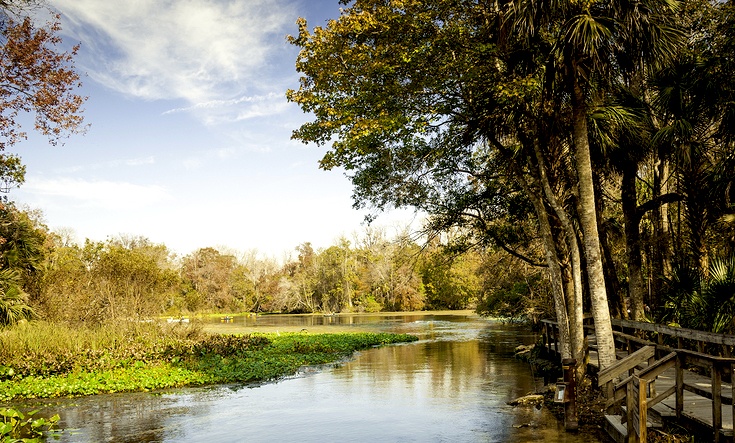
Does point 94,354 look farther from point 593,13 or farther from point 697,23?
point 697,23

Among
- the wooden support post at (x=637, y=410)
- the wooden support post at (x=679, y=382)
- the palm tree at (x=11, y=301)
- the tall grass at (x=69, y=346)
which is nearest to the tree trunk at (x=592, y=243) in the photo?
the wooden support post at (x=679, y=382)

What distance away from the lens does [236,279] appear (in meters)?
98.8

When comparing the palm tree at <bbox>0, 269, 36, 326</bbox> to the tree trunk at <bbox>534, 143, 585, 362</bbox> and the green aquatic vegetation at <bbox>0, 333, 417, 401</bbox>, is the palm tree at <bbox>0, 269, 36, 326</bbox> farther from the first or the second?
the tree trunk at <bbox>534, 143, 585, 362</bbox>

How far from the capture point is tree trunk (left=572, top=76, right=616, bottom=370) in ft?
37.4

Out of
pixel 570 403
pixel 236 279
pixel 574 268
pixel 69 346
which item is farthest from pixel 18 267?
pixel 236 279

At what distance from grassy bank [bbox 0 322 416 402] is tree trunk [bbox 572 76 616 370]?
12131 millimetres

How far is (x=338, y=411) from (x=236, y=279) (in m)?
88.2

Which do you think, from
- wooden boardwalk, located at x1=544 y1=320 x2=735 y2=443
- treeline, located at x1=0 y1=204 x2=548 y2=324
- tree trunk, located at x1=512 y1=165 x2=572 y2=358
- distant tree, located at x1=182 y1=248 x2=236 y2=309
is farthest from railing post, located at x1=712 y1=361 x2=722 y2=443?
distant tree, located at x1=182 y1=248 x2=236 y2=309

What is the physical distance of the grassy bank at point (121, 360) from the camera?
1675 centimetres

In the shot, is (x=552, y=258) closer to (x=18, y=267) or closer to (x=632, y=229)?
(x=632, y=229)

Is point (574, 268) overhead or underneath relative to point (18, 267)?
underneath

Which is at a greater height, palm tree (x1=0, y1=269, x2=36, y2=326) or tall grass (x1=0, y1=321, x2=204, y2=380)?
palm tree (x1=0, y1=269, x2=36, y2=326)

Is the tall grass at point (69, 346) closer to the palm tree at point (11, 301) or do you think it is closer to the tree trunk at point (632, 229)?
the palm tree at point (11, 301)

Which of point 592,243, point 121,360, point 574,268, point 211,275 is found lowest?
point 121,360
